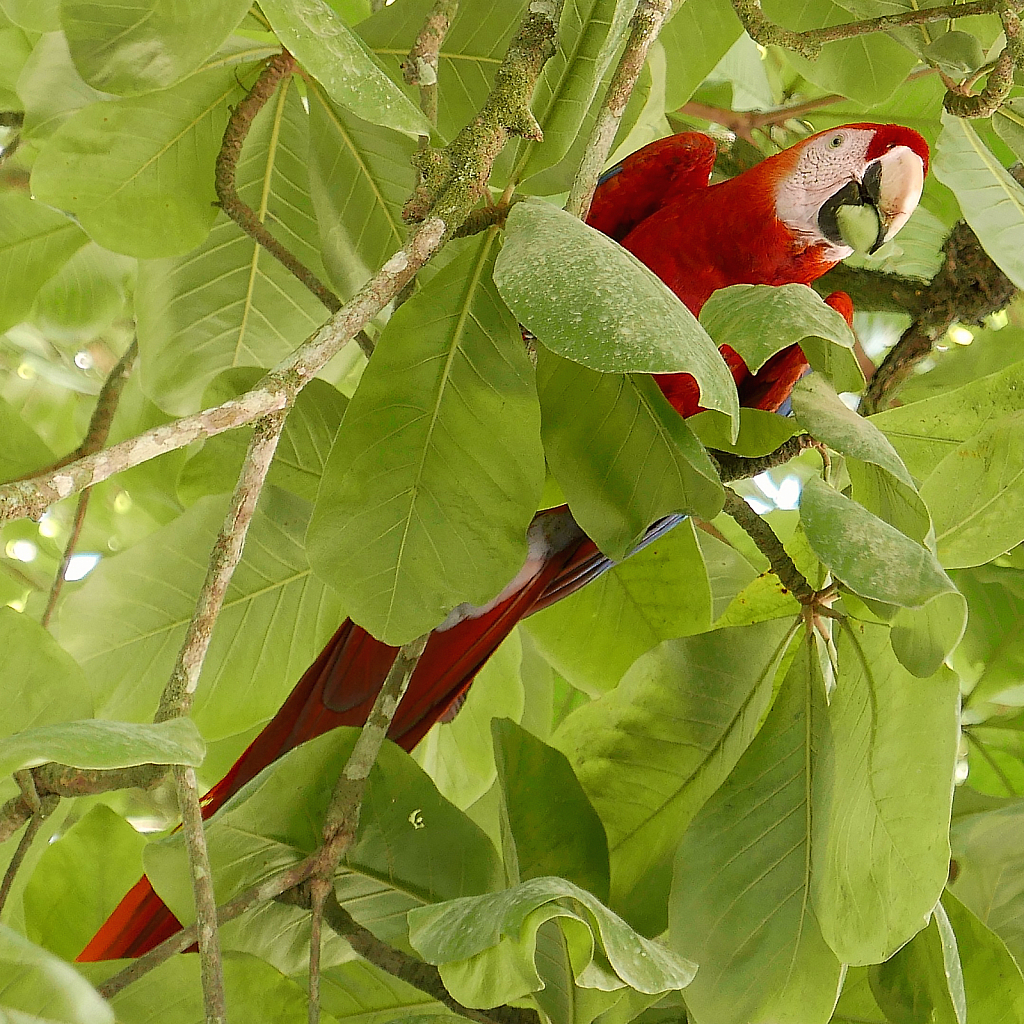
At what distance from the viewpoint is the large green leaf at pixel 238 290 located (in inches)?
32.8

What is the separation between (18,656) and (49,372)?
941 millimetres

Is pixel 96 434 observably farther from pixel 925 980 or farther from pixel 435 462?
pixel 925 980

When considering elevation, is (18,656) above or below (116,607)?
above

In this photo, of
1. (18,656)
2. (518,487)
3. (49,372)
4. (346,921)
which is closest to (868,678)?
(518,487)

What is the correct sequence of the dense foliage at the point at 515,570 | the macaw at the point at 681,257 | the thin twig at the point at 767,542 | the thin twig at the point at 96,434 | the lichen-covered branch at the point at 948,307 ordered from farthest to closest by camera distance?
the lichen-covered branch at the point at 948,307 → the thin twig at the point at 96,434 → the macaw at the point at 681,257 → the thin twig at the point at 767,542 → the dense foliage at the point at 515,570

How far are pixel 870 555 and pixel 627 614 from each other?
0.43 m

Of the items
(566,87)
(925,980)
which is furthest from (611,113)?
(925,980)

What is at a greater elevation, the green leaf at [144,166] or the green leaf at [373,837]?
the green leaf at [144,166]

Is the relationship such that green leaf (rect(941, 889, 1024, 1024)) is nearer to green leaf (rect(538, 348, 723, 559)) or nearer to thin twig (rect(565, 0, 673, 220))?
green leaf (rect(538, 348, 723, 559))

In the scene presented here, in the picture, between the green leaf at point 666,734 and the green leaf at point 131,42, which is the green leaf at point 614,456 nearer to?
the green leaf at point 666,734

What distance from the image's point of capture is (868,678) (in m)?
0.58

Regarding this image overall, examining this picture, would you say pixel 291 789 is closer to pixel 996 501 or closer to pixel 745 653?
pixel 745 653

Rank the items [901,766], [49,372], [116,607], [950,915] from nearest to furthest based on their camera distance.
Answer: [901,766] → [950,915] → [116,607] → [49,372]

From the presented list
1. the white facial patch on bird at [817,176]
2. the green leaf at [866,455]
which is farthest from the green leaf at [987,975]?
the white facial patch on bird at [817,176]
